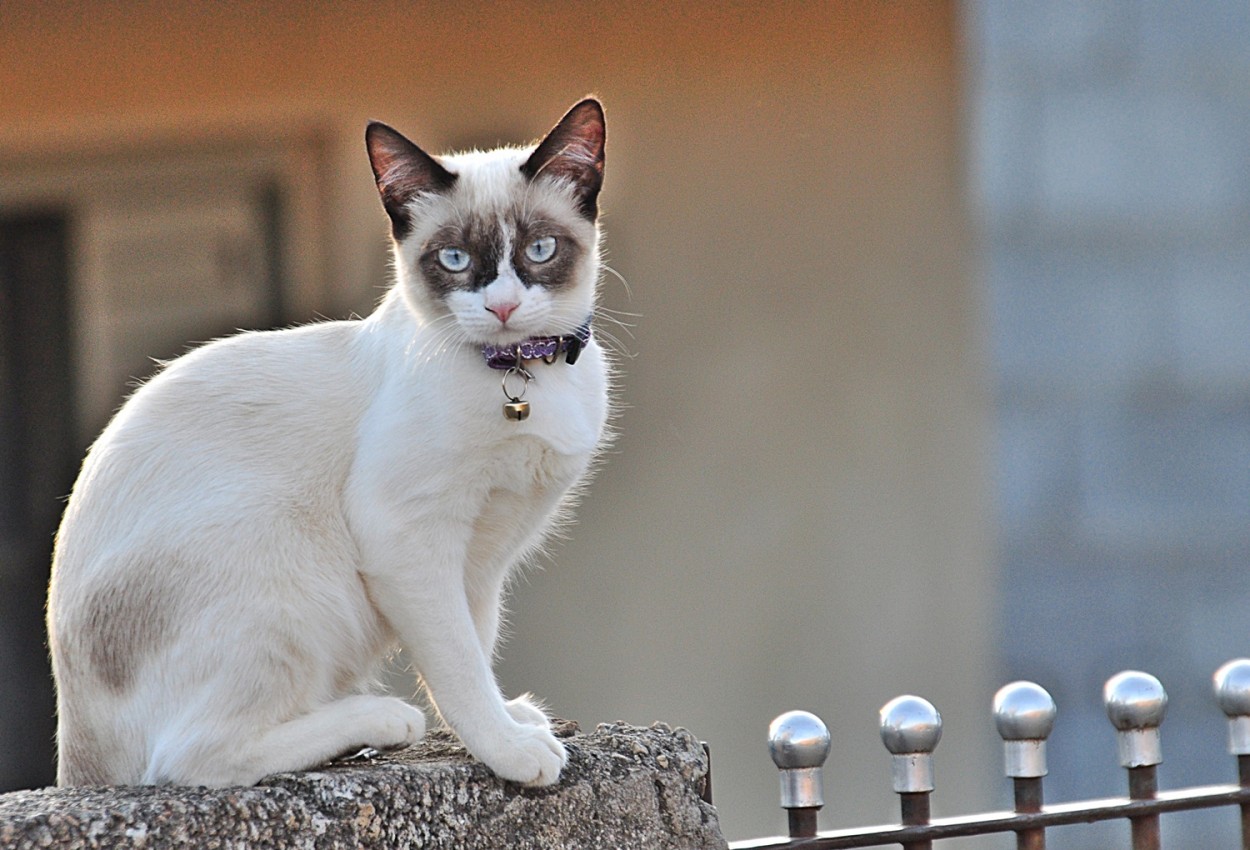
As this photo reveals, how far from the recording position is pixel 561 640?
3875 mm

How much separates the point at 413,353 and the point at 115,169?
279 cm

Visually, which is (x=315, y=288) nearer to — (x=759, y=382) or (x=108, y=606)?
(x=759, y=382)

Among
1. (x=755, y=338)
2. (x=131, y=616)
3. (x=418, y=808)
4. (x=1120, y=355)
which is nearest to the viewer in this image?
(x=418, y=808)

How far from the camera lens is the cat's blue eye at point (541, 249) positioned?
1.59 m

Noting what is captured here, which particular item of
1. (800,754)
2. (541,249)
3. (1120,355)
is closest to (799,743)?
(800,754)

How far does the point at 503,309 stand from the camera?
4.99 feet

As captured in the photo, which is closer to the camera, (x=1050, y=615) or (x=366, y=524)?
(x=366, y=524)

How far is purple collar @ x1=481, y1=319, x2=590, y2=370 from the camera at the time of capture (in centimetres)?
154

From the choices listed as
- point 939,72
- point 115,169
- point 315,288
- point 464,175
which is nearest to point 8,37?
point 115,169

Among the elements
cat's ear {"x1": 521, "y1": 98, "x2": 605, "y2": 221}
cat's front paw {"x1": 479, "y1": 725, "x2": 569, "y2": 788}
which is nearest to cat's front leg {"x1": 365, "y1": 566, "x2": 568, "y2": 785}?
cat's front paw {"x1": 479, "y1": 725, "x2": 569, "y2": 788}

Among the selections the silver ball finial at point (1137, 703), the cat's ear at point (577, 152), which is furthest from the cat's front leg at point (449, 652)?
the silver ball finial at point (1137, 703)

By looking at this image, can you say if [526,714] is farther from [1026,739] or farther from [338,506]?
[1026,739]

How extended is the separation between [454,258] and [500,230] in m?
0.06

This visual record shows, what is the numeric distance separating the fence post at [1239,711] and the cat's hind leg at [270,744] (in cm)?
97
